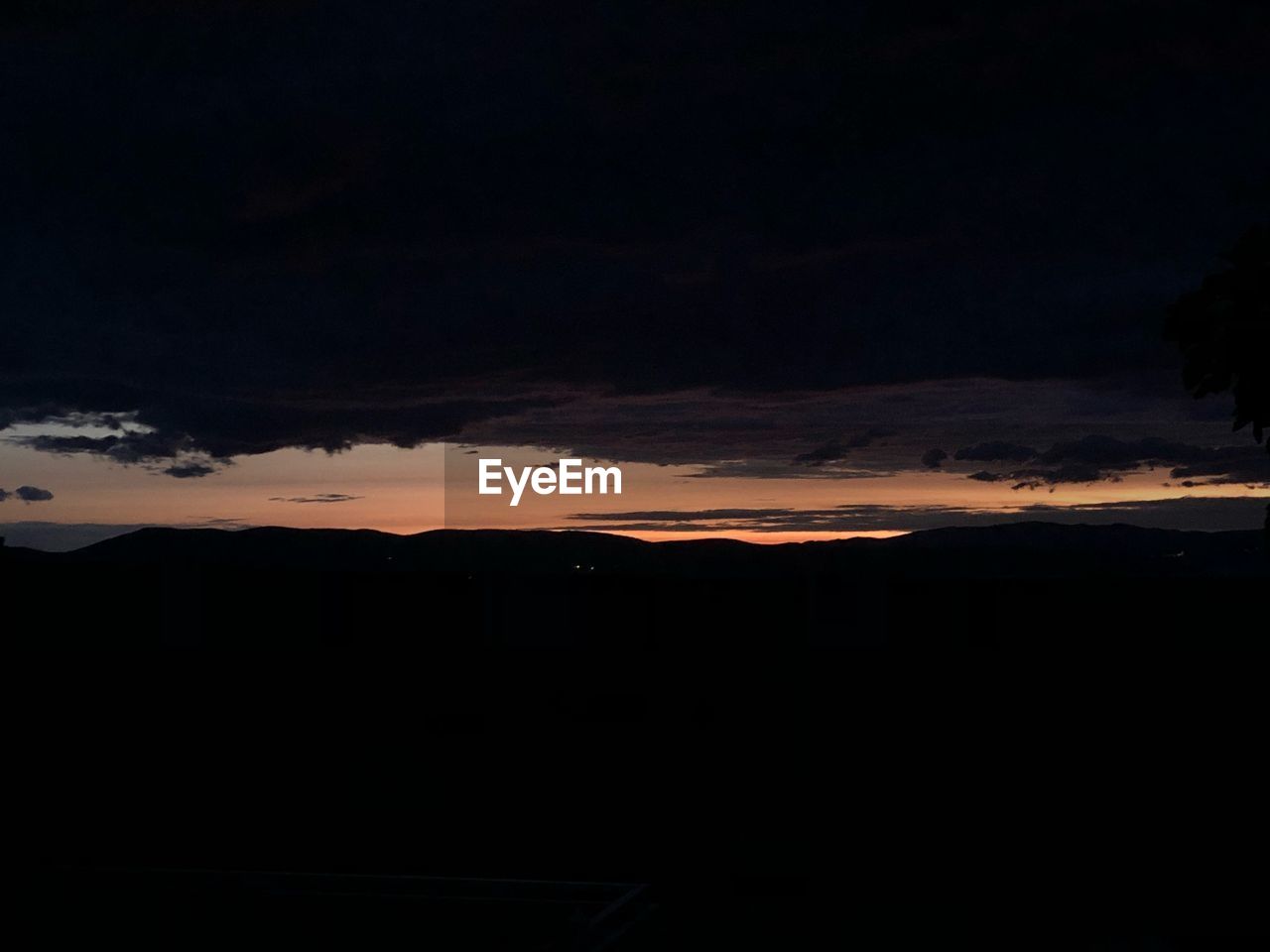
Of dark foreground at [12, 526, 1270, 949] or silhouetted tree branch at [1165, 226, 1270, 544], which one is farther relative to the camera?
silhouetted tree branch at [1165, 226, 1270, 544]

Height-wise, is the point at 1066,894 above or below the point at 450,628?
below

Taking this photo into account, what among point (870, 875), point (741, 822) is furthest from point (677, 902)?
point (741, 822)

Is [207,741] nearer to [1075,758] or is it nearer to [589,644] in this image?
[589,644]

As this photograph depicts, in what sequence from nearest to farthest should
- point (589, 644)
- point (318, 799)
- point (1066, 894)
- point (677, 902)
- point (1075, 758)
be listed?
point (677, 902), point (1066, 894), point (318, 799), point (1075, 758), point (589, 644)

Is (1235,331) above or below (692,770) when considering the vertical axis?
above

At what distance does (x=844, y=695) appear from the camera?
17.5m

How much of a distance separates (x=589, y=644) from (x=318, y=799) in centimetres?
559

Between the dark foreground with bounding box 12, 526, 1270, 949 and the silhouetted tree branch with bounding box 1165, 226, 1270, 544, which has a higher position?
the silhouetted tree branch with bounding box 1165, 226, 1270, 544

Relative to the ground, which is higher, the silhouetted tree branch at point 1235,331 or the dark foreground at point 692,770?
the silhouetted tree branch at point 1235,331

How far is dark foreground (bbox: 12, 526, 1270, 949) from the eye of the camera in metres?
9.54

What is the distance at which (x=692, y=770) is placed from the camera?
1537 cm

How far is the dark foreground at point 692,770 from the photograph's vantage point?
Result: 9539 millimetres

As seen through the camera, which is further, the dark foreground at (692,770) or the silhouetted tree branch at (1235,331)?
the silhouetted tree branch at (1235,331)

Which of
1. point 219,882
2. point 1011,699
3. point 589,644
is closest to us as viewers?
point 219,882
